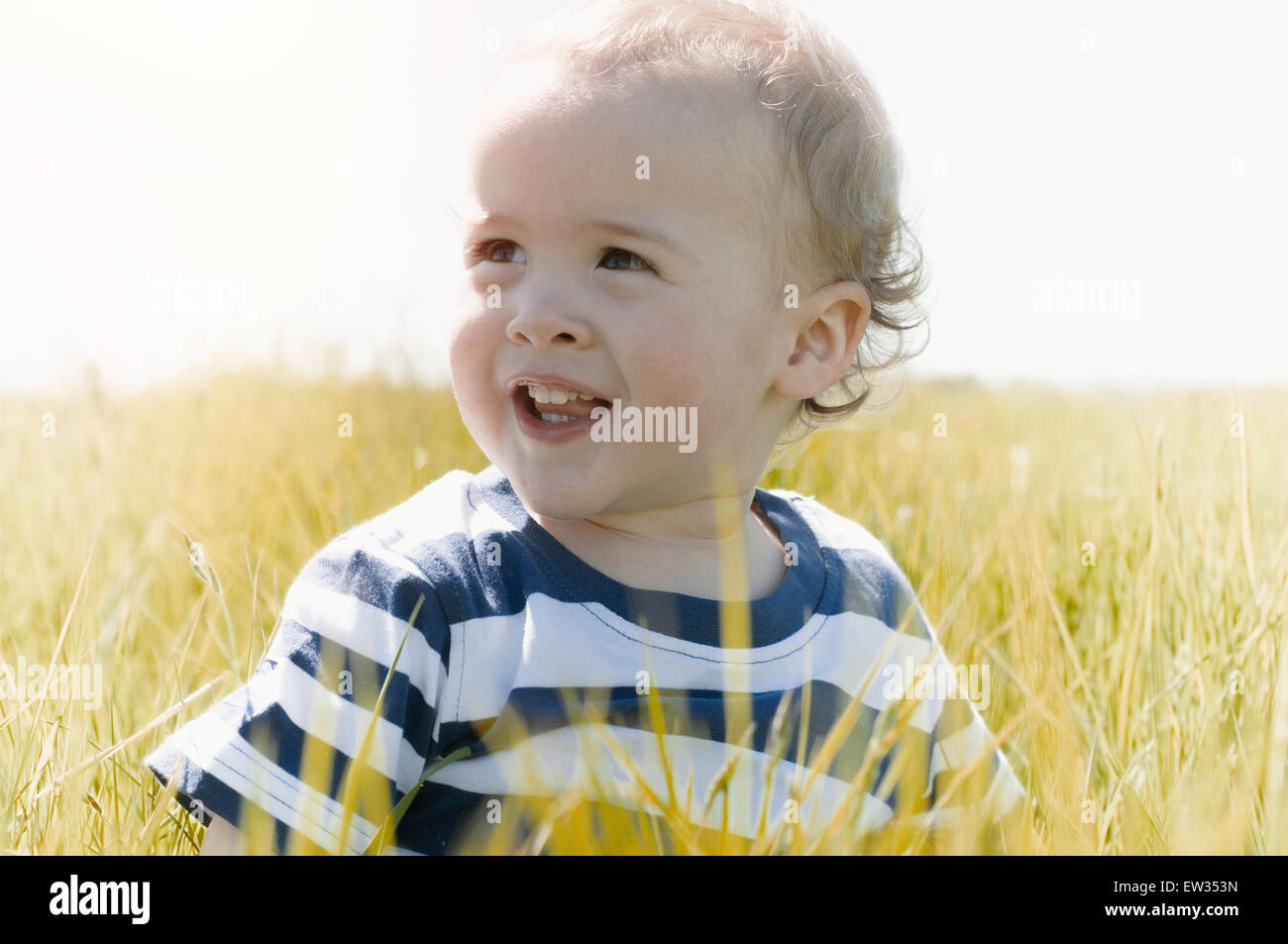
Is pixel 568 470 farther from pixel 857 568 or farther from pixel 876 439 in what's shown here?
pixel 876 439

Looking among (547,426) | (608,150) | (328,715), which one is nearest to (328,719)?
(328,715)

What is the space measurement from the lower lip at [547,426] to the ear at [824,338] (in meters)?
0.32

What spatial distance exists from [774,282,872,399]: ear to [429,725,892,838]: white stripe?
0.53 meters

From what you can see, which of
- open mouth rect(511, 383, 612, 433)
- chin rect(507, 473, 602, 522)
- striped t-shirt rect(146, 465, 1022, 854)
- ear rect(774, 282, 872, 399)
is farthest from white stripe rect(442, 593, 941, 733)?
ear rect(774, 282, 872, 399)

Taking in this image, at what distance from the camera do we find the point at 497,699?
128cm

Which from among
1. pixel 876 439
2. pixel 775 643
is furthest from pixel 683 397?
pixel 876 439

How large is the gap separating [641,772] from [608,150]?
735 mm

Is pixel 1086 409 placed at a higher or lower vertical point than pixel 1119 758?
higher

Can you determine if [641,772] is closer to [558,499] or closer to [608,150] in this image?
[558,499]

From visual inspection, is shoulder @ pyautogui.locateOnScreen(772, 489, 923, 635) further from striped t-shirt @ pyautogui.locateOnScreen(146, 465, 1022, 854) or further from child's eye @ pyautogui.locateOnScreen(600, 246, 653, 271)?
child's eye @ pyautogui.locateOnScreen(600, 246, 653, 271)

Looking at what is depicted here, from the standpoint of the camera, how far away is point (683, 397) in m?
1.38

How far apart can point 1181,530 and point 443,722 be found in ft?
3.96

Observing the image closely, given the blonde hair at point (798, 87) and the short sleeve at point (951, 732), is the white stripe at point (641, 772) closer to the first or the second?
the short sleeve at point (951, 732)
